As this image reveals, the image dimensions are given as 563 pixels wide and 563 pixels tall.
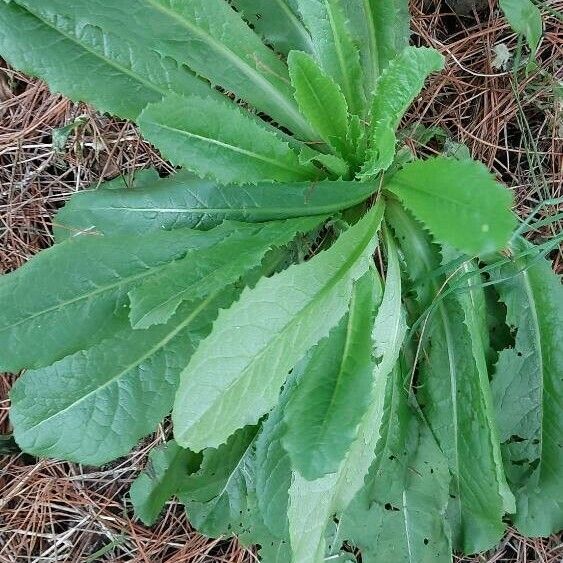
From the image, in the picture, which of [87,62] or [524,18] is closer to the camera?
[87,62]

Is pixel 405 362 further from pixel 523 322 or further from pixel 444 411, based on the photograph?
pixel 523 322

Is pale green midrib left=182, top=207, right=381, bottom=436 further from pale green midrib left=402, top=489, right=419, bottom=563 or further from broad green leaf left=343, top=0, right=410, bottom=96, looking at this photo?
pale green midrib left=402, top=489, right=419, bottom=563

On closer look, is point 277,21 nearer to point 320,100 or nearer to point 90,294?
point 320,100

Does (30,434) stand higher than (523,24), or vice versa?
(30,434)

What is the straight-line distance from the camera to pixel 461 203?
1053 millimetres

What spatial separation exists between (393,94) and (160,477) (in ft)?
3.13

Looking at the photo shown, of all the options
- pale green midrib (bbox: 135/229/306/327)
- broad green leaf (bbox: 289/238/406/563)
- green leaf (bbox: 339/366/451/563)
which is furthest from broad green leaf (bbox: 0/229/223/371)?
green leaf (bbox: 339/366/451/563)

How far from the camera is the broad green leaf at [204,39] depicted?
1295 mm

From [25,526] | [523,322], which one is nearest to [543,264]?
[523,322]

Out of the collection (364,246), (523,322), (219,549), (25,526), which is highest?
(364,246)

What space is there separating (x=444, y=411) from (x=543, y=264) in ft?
1.25

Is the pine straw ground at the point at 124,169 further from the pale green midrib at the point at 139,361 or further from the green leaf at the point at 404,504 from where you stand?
the pale green midrib at the point at 139,361

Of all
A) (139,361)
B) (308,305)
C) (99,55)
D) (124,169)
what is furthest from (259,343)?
(124,169)

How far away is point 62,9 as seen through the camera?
127 cm
